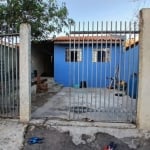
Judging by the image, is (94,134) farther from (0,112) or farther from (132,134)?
(0,112)

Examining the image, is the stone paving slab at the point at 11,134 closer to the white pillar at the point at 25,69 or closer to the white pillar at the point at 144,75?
the white pillar at the point at 25,69

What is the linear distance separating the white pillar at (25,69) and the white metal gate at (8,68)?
277mm

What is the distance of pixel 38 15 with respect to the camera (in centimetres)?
1200

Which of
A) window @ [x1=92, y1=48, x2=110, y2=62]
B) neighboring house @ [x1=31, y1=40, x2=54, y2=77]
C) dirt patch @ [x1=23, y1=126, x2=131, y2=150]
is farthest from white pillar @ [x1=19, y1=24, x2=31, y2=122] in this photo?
neighboring house @ [x1=31, y1=40, x2=54, y2=77]

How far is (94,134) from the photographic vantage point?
5758 millimetres

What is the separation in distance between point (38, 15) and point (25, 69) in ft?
20.8

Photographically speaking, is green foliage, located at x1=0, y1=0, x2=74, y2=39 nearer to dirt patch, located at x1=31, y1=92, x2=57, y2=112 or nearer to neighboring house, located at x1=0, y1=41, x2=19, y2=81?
dirt patch, located at x1=31, y1=92, x2=57, y2=112

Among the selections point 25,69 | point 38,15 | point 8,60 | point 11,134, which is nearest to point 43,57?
point 38,15

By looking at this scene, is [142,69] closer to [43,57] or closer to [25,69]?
[25,69]

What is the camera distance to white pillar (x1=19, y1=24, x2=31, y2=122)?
6.21 m

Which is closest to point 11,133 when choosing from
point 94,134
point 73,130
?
point 73,130

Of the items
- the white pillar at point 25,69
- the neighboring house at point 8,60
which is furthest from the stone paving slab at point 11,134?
the neighboring house at point 8,60

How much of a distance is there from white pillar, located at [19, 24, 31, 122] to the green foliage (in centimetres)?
479

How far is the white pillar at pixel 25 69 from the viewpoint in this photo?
6215 millimetres
